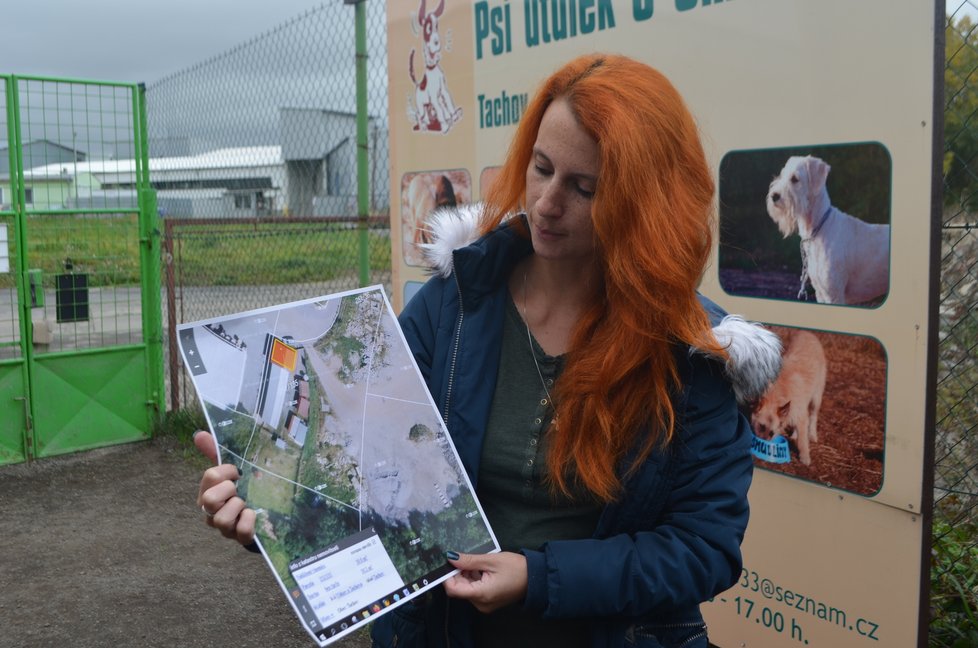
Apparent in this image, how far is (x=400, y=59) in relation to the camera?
473cm

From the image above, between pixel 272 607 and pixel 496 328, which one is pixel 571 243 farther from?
pixel 272 607

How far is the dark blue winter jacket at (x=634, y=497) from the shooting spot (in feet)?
4.94

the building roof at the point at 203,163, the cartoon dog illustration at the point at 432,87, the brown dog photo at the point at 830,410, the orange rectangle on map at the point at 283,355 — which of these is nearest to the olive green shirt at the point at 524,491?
the orange rectangle on map at the point at 283,355

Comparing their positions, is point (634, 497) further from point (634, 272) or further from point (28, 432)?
point (28, 432)

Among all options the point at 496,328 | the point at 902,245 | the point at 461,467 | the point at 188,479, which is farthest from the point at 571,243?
the point at 188,479

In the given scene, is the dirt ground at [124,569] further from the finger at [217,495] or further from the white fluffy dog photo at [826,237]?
the finger at [217,495]

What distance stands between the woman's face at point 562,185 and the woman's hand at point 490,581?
0.54 metres

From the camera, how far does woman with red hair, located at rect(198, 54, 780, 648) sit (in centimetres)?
152

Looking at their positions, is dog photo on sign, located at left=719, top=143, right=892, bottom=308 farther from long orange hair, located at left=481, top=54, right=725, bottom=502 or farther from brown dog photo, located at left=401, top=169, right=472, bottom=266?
brown dog photo, located at left=401, top=169, right=472, bottom=266

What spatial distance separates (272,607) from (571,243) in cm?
320

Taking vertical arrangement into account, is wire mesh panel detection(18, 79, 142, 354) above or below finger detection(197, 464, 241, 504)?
above

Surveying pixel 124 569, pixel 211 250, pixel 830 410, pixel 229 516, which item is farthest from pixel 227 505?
pixel 211 250

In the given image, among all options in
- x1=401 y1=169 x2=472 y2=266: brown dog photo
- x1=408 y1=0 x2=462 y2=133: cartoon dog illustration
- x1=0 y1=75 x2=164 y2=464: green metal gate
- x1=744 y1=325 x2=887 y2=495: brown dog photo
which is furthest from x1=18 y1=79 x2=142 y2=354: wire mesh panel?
x1=744 y1=325 x2=887 y2=495: brown dog photo

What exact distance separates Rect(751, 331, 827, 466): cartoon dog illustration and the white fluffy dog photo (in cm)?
15
